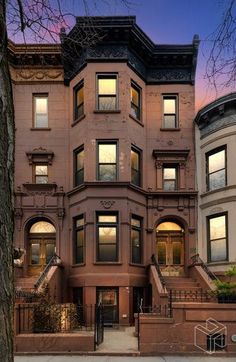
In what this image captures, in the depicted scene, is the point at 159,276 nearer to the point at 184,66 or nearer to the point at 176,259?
the point at 176,259

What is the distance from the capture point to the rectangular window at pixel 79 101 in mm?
23000

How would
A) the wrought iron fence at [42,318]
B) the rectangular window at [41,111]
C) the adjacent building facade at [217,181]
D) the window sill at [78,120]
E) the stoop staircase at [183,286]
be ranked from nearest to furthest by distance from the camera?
1. the wrought iron fence at [42,318]
2. the stoop staircase at [183,286]
3. the adjacent building facade at [217,181]
4. the window sill at [78,120]
5. the rectangular window at [41,111]

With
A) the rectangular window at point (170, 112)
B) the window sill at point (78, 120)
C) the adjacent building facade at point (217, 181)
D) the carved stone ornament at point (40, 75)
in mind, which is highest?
the carved stone ornament at point (40, 75)

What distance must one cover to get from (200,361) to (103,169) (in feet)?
37.0

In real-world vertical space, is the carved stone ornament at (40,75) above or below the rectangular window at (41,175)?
above

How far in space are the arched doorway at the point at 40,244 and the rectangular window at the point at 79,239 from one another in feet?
4.70

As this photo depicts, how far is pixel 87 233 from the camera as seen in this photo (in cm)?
2123

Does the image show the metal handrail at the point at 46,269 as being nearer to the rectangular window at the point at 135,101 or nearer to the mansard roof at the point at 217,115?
the rectangular window at the point at 135,101

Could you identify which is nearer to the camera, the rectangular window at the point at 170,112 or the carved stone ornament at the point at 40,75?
the carved stone ornament at the point at 40,75

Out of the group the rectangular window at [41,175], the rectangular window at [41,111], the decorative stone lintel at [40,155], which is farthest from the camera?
the rectangular window at [41,111]

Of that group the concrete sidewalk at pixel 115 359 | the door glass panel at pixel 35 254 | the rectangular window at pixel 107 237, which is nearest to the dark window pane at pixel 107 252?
the rectangular window at pixel 107 237

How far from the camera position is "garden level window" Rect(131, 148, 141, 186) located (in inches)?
889

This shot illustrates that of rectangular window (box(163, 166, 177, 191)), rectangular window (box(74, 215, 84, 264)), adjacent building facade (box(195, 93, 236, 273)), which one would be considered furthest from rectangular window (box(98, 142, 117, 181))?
adjacent building facade (box(195, 93, 236, 273))

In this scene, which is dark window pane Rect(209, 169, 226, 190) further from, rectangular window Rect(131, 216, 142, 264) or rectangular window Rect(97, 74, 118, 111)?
rectangular window Rect(97, 74, 118, 111)
